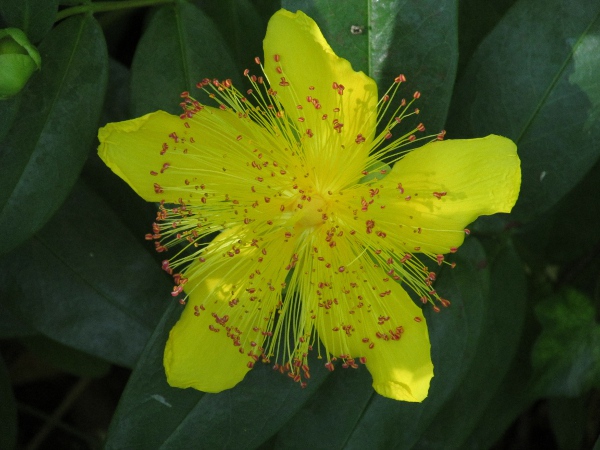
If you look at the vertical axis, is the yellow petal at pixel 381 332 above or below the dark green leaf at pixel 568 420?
above

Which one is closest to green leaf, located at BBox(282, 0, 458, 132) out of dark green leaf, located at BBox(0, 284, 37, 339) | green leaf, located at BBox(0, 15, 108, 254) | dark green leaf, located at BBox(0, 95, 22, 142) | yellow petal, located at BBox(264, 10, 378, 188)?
yellow petal, located at BBox(264, 10, 378, 188)

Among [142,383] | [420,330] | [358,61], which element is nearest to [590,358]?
[420,330]

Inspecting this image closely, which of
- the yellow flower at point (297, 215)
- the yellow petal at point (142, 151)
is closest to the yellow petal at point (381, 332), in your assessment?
the yellow flower at point (297, 215)

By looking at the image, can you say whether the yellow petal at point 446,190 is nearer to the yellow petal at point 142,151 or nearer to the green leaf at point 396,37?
the green leaf at point 396,37

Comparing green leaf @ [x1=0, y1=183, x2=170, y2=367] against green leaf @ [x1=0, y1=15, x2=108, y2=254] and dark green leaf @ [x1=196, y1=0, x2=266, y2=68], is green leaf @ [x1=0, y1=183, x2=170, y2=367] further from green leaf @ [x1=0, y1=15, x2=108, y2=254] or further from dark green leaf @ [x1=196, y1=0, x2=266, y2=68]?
dark green leaf @ [x1=196, y1=0, x2=266, y2=68]

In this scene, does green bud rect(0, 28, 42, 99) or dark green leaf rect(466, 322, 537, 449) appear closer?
green bud rect(0, 28, 42, 99)

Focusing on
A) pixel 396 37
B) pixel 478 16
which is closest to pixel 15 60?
pixel 396 37

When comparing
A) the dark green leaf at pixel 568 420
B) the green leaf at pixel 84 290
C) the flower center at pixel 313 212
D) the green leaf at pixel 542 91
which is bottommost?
the dark green leaf at pixel 568 420
